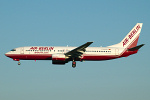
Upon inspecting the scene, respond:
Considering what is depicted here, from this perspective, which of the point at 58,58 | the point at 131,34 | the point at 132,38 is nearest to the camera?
the point at 58,58

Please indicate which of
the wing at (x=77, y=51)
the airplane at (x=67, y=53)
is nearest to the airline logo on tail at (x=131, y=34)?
the airplane at (x=67, y=53)

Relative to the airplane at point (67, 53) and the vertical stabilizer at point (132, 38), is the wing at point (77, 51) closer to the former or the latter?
the airplane at point (67, 53)

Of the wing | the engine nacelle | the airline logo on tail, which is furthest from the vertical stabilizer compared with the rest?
the engine nacelle

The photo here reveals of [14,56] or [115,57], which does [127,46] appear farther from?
[14,56]

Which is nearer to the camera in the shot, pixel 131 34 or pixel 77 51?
pixel 77 51

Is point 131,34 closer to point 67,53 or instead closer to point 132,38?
point 132,38

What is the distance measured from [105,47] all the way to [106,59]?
8.46 feet

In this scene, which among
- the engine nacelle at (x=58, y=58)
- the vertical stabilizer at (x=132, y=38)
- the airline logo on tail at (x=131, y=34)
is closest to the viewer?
the engine nacelle at (x=58, y=58)

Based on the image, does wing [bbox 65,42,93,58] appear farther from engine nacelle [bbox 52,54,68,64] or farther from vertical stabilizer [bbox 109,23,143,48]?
vertical stabilizer [bbox 109,23,143,48]

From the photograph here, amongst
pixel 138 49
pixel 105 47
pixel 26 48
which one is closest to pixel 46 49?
pixel 26 48

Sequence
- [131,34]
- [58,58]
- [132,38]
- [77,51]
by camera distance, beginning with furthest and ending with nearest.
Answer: [131,34] < [132,38] < [77,51] < [58,58]

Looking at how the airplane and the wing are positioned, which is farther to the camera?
the airplane

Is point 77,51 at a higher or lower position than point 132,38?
lower

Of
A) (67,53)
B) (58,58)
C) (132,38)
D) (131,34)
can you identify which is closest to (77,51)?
(67,53)
